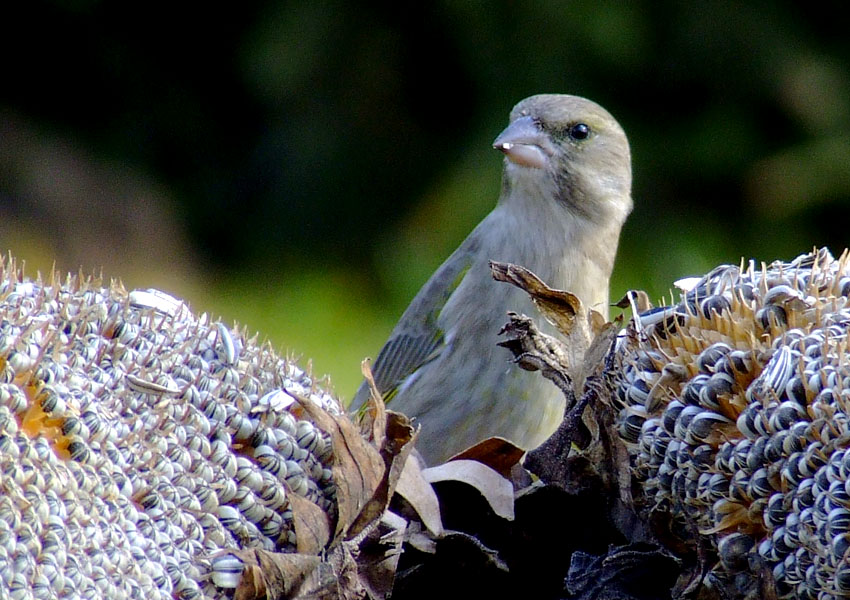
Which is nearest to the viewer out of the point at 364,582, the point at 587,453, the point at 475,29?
the point at 364,582

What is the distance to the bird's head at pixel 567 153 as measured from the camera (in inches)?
95.7

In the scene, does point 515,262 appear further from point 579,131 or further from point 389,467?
point 389,467

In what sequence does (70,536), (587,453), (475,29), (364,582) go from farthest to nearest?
A: (475,29), (587,453), (364,582), (70,536)

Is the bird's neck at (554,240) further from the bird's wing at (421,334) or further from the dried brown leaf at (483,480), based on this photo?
the dried brown leaf at (483,480)

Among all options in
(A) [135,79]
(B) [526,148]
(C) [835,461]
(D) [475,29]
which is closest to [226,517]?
(C) [835,461]

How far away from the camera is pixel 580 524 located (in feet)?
3.77

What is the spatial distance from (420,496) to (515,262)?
1370 mm

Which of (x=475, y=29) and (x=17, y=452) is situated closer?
(x=17, y=452)

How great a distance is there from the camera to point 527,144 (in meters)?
2.41

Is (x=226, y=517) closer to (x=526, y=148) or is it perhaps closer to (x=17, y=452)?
(x=17, y=452)

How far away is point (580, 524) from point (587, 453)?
0.07 metres

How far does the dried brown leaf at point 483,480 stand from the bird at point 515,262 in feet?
3.48

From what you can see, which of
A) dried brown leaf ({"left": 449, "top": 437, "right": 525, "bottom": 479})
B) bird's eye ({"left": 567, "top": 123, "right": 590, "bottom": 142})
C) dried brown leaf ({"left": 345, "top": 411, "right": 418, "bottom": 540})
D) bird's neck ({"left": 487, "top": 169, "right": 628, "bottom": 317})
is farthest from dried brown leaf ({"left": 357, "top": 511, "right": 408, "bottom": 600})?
bird's eye ({"left": 567, "top": 123, "right": 590, "bottom": 142})

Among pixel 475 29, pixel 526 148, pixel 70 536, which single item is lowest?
pixel 70 536
